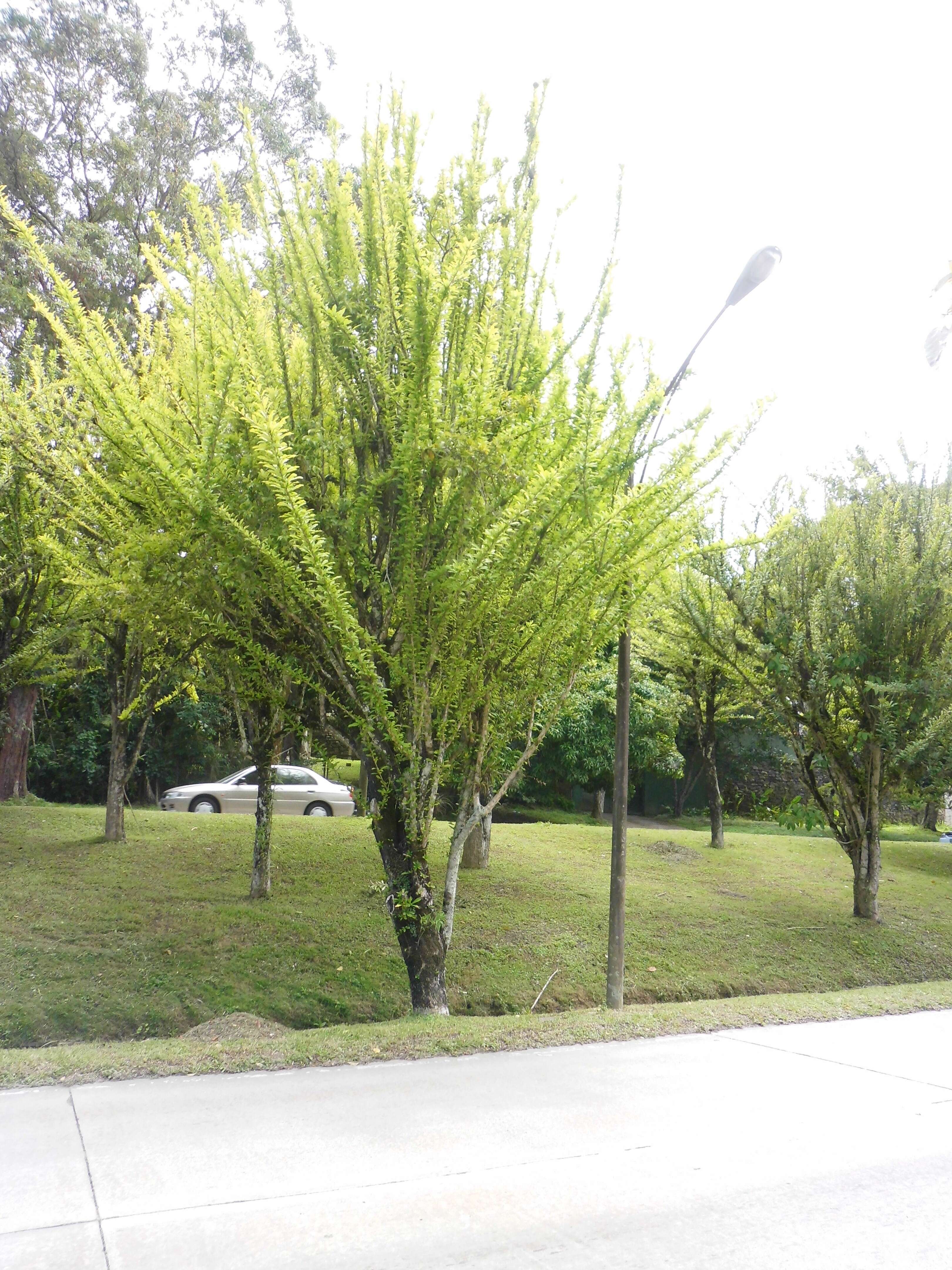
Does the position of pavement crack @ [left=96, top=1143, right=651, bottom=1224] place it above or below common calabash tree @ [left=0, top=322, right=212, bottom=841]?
below

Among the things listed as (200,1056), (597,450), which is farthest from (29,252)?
(200,1056)

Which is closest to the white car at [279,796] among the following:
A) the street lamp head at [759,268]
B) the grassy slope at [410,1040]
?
the grassy slope at [410,1040]

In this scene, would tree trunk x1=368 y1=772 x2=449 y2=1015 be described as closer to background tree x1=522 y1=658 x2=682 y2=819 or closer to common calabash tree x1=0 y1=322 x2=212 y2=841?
common calabash tree x1=0 y1=322 x2=212 y2=841

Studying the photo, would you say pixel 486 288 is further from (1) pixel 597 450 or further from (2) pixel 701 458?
(2) pixel 701 458

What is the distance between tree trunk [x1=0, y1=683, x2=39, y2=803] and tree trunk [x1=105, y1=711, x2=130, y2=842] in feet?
11.1

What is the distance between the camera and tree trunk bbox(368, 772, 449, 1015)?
24.2 feet

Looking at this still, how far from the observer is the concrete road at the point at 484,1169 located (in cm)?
335

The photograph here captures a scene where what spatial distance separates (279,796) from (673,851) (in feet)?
27.7

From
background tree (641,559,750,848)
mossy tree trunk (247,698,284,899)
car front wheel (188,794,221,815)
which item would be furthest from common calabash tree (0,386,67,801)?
background tree (641,559,750,848)

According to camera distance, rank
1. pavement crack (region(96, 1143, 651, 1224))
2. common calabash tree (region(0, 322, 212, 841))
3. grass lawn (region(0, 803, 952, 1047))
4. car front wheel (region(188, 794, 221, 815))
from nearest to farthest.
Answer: pavement crack (region(96, 1143, 651, 1224)), common calabash tree (region(0, 322, 212, 841)), grass lawn (region(0, 803, 952, 1047)), car front wheel (region(188, 794, 221, 815))

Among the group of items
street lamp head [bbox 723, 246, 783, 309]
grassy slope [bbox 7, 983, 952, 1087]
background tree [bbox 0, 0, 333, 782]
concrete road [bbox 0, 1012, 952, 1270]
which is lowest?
grassy slope [bbox 7, 983, 952, 1087]

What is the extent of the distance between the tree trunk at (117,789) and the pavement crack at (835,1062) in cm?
870

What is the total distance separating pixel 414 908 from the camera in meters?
7.28

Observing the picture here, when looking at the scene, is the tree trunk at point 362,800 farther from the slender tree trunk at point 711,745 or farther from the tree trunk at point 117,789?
the slender tree trunk at point 711,745
